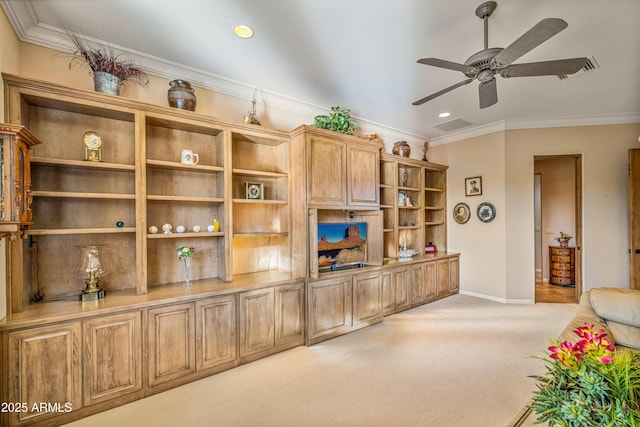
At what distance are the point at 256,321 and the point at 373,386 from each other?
4.08 feet

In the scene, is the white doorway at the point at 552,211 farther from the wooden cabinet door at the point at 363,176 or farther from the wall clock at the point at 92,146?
the wall clock at the point at 92,146

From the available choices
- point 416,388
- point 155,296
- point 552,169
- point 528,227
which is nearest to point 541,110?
point 528,227

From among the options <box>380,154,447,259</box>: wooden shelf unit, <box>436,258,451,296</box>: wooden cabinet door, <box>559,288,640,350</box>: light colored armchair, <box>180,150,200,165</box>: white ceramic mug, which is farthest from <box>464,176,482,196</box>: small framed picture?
<box>180,150,200,165</box>: white ceramic mug

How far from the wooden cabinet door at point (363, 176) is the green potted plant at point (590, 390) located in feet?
8.57

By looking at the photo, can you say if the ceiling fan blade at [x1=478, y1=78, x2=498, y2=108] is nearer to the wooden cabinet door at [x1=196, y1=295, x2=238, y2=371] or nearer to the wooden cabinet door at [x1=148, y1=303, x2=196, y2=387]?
the wooden cabinet door at [x1=196, y1=295, x2=238, y2=371]

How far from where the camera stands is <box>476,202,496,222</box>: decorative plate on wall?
4.85 m

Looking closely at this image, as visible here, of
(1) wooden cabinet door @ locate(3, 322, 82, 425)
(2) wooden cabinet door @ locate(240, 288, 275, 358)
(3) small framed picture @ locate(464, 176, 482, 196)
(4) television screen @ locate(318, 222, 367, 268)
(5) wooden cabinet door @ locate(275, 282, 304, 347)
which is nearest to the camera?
(1) wooden cabinet door @ locate(3, 322, 82, 425)

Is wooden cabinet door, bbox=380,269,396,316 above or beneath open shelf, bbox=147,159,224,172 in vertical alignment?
beneath

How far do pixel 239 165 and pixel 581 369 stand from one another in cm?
317

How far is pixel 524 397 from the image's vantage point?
7.14ft

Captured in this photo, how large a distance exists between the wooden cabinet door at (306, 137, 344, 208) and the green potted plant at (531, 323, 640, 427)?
8.07 feet

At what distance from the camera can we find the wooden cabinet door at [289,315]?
9.67 ft

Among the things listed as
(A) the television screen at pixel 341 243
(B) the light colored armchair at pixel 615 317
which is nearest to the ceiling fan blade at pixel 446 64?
(B) the light colored armchair at pixel 615 317

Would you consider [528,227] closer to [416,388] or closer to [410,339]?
[410,339]
